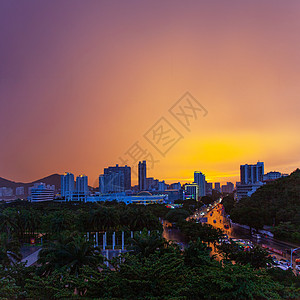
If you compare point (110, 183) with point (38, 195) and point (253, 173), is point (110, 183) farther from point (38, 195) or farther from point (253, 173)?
point (253, 173)

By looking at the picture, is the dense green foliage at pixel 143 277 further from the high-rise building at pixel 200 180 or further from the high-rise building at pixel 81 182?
the high-rise building at pixel 200 180

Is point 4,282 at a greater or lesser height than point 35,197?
greater

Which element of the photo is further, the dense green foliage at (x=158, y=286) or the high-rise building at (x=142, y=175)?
the high-rise building at (x=142, y=175)

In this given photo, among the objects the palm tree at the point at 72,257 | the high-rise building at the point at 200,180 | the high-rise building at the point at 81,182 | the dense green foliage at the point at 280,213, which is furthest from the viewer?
the high-rise building at the point at 200,180

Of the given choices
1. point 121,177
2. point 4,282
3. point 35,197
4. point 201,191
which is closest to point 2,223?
point 4,282

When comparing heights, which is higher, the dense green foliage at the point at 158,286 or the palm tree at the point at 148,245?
the dense green foliage at the point at 158,286

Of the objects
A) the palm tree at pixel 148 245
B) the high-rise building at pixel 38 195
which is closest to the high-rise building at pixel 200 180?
the high-rise building at pixel 38 195

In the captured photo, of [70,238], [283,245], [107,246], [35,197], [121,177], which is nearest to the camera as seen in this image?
[70,238]

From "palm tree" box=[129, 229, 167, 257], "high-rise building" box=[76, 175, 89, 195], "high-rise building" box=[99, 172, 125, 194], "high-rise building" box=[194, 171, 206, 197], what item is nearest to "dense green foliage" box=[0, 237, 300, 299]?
"palm tree" box=[129, 229, 167, 257]

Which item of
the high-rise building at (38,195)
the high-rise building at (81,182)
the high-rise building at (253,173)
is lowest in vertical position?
the high-rise building at (38,195)

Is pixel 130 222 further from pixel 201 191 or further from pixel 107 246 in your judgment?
pixel 201 191

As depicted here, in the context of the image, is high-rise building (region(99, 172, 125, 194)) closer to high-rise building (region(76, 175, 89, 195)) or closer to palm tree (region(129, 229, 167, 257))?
high-rise building (region(76, 175, 89, 195))
